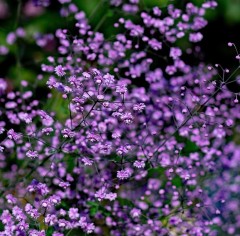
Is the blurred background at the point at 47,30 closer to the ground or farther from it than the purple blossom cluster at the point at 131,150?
closer to the ground

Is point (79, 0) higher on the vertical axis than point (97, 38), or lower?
lower

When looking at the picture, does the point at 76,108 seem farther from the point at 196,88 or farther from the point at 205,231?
the point at 196,88

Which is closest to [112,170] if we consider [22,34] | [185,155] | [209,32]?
[185,155]

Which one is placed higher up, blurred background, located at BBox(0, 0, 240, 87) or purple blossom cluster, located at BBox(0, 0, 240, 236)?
purple blossom cluster, located at BBox(0, 0, 240, 236)

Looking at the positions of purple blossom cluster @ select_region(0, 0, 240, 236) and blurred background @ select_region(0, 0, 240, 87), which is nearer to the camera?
purple blossom cluster @ select_region(0, 0, 240, 236)

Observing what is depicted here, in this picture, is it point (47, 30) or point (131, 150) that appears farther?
point (47, 30)

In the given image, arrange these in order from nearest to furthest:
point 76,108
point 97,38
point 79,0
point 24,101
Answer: point 76,108, point 97,38, point 24,101, point 79,0

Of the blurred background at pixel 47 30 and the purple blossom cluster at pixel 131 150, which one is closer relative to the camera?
the purple blossom cluster at pixel 131 150

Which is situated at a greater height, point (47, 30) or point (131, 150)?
point (131, 150)
